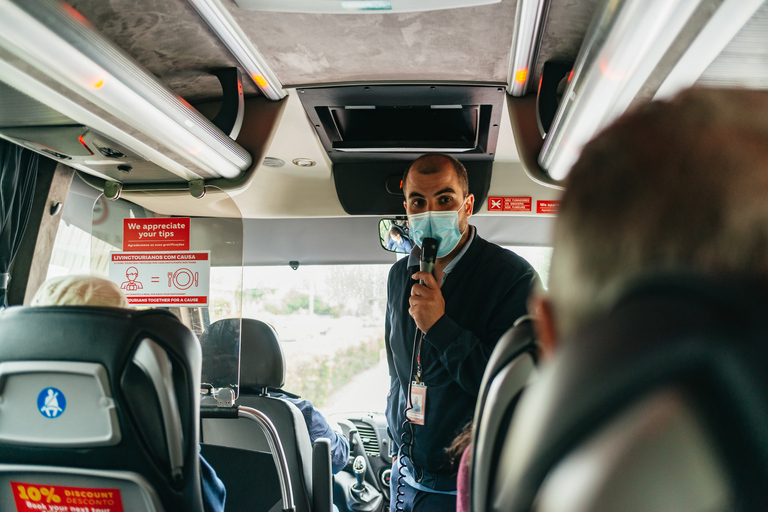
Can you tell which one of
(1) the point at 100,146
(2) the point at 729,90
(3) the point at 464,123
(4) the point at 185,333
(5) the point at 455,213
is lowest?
(4) the point at 185,333

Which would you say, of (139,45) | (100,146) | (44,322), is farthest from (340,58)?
(44,322)

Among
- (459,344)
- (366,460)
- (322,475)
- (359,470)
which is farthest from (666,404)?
(366,460)

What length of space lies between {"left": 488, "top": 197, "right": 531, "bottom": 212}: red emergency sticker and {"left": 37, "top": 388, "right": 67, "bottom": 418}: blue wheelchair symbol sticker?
11.0 feet

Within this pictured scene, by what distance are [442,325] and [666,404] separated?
149 cm

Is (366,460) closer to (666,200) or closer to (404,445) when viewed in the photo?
(404,445)

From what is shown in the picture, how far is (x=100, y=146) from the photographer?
7.24 ft

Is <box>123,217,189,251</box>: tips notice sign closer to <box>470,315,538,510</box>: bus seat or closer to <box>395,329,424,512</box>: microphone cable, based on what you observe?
<box>395,329,424,512</box>: microphone cable

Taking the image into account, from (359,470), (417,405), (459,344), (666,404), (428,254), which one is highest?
(428,254)

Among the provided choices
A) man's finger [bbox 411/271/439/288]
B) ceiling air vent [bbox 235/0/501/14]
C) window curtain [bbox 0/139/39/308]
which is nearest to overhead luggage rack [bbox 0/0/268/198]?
window curtain [bbox 0/139/39/308]

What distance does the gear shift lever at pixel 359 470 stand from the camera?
3.67 metres

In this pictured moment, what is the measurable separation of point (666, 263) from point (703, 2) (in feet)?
3.98

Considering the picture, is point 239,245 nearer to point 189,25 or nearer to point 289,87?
point 289,87

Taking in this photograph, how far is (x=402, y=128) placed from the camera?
9.21ft

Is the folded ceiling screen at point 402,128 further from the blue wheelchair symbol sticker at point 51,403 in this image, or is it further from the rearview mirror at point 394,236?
the blue wheelchair symbol sticker at point 51,403
